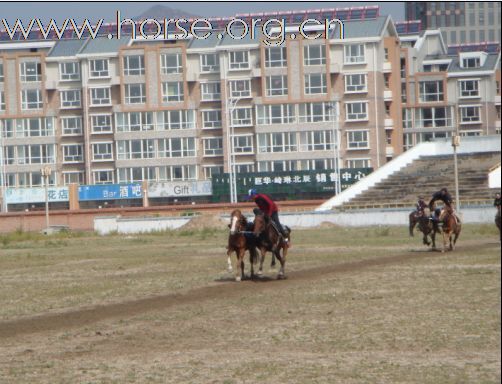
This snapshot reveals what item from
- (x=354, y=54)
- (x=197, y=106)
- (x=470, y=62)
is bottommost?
(x=197, y=106)

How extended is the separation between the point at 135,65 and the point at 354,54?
1952cm

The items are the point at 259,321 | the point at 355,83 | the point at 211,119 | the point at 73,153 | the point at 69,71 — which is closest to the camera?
the point at 259,321

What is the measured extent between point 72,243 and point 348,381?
4551 centimetres

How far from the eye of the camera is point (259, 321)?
19562mm

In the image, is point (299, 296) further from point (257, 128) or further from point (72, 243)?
point (257, 128)

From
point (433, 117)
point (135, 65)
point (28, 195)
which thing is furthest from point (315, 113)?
point (28, 195)

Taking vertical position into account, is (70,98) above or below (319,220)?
above

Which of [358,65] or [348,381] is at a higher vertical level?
[358,65]

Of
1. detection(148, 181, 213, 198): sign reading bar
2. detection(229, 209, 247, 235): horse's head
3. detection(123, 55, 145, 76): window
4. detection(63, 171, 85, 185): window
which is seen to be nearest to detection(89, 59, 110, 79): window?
detection(123, 55, 145, 76): window

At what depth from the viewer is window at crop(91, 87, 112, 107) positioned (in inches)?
4222

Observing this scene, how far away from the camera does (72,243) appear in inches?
2269

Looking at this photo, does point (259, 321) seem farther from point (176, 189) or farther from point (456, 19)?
point (456, 19)

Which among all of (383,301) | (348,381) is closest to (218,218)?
(383,301)

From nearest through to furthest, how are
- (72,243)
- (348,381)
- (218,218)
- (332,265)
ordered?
(348,381) → (332,265) → (72,243) → (218,218)
